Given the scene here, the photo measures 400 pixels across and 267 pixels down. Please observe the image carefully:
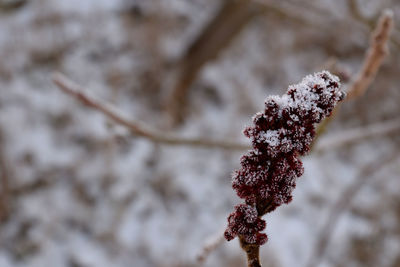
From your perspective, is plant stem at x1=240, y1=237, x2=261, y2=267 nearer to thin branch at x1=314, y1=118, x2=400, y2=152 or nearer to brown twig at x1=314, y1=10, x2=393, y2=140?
brown twig at x1=314, y1=10, x2=393, y2=140

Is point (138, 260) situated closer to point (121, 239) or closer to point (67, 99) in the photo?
point (121, 239)

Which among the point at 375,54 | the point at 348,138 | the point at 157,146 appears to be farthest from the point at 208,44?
the point at 375,54

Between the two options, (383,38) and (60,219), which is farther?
(60,219)

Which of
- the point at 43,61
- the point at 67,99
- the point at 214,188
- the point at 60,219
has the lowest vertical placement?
the point at 60,219

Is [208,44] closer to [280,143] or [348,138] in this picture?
[348,138]

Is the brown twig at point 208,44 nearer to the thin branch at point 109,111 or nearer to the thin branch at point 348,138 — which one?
the thin branch at point 348,138

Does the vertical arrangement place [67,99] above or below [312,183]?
above

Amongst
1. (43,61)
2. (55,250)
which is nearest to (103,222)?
(55,250)
